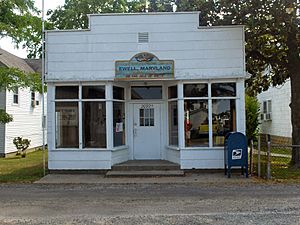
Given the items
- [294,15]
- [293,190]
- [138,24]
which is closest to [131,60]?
[138,24]

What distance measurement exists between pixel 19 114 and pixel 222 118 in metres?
14.7

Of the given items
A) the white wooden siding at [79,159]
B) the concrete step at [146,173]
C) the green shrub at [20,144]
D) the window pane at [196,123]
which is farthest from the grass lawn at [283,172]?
the green shrub at [20,144]

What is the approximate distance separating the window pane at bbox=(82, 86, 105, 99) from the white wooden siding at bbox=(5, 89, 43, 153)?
8.32 meters

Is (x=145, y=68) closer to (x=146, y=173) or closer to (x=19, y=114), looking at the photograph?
(x=146, y=173)

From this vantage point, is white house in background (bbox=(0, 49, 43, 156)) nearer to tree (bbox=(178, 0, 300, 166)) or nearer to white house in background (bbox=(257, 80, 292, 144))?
tree (bbox=(178, 0, 300, 166))

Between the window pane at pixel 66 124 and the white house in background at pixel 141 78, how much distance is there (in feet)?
0.11

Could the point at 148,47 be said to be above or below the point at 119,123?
above

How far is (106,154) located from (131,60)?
10.9ft

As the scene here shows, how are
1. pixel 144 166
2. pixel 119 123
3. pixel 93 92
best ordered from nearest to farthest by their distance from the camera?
1. pixel 144 166
2. pixel 93 92
3. pixel 119 123

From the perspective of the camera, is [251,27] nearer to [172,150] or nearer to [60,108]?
[172,150]

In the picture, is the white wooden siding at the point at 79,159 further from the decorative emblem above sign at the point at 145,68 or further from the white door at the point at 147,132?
the decorative emblem above sign at the point at 145,68

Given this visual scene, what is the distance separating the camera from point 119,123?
15367 millimetres

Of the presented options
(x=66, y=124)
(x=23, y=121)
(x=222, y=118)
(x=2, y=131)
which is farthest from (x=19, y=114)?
(x=222, y=118)

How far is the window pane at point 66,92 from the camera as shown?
14812mm
